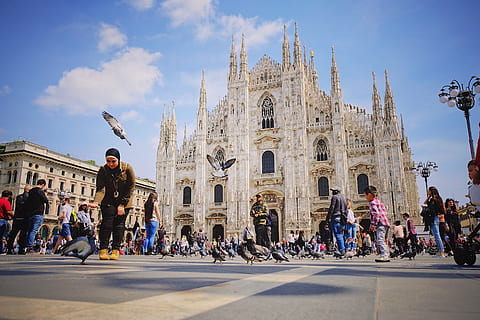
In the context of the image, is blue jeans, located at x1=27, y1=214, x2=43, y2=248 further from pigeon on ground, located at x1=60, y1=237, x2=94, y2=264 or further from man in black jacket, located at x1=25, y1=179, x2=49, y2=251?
pigeon on ground, located at x1=60, y1=237, x2=94, y2=264

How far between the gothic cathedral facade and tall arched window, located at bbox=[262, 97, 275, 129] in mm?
89

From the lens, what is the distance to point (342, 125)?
2705 cm

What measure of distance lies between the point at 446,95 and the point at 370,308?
13488 millimetres

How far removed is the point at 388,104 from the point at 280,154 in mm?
9227

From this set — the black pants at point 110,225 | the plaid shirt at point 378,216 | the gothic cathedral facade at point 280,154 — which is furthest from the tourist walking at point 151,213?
the gothic cathedral facade at point 280,154

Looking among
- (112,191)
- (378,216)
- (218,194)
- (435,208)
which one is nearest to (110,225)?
(112,191)

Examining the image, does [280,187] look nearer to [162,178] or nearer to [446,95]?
[162,178]

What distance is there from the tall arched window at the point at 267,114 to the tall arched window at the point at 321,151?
4.33 m

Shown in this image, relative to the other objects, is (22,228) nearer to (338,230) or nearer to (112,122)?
(112,122)

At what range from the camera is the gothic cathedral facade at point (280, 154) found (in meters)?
26.2

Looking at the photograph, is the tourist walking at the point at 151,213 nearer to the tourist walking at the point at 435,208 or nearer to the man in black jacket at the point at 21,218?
the man in black jacket at the point at 21,218

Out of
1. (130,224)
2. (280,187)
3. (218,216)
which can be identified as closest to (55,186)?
(130,224)

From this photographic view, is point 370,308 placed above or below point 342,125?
below

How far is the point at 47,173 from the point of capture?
33.8 meters
